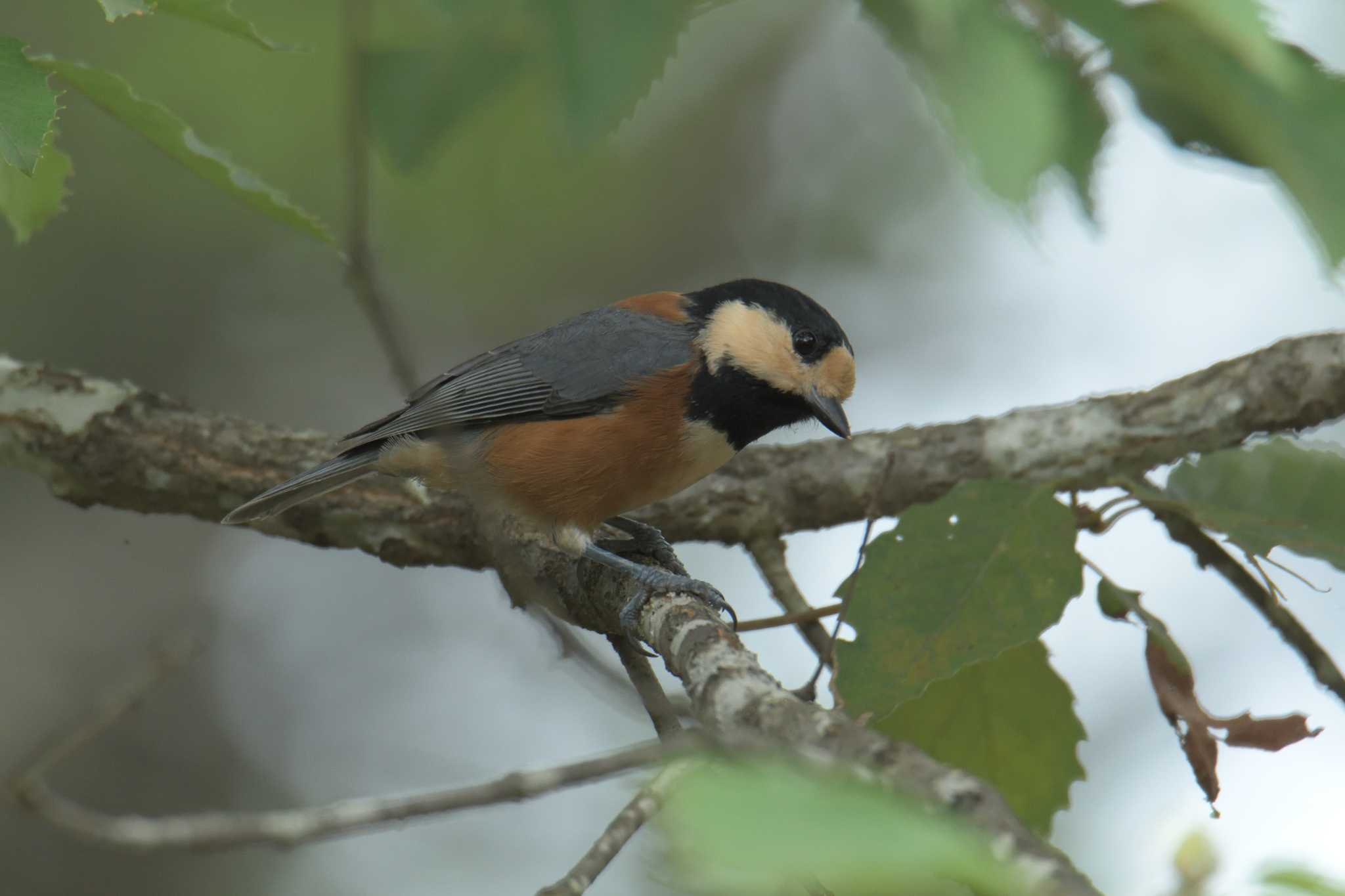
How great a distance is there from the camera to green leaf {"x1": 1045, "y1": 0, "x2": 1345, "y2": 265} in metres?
1.82

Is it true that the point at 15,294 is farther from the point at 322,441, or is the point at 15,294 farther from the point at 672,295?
the point at 672,295

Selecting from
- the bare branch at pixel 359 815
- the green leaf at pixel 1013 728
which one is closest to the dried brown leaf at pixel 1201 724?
the green leaf at pixel 1013 728

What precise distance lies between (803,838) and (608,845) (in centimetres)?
153

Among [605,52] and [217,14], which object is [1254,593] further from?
[217,14]

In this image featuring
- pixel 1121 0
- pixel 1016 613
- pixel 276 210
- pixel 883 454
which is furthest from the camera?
pixel 883 454

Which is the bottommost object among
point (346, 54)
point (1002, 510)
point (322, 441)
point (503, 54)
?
point (1002, 510)

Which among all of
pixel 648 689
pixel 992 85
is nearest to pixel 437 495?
pixel 648 689

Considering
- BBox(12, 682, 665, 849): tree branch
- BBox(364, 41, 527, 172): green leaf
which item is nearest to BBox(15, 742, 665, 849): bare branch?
BBox(12, 682, 665, 849): tree branch

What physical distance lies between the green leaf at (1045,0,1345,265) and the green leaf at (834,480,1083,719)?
26.8 inches

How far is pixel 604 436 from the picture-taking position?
379cm

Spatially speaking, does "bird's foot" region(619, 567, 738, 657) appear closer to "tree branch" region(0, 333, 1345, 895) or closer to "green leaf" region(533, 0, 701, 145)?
"tree branch" region(0, 333, 1345, 895)

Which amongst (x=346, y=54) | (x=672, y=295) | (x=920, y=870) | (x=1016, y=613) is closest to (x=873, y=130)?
(x=672, y=295)

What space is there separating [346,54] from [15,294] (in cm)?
504

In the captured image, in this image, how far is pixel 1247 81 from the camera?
205 centimetres
